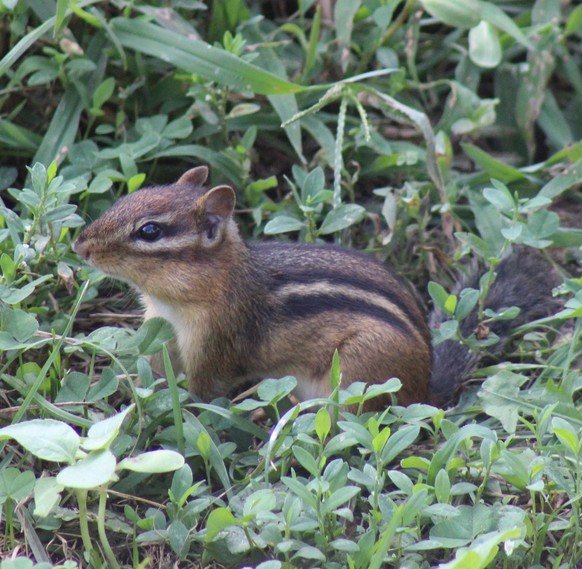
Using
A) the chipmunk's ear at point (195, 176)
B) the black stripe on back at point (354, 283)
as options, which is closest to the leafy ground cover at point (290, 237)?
the black stripe on back at point (354, 283)

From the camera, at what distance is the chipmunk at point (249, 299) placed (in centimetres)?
387

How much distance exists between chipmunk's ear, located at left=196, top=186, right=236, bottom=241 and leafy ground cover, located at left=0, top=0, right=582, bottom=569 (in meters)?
0.33

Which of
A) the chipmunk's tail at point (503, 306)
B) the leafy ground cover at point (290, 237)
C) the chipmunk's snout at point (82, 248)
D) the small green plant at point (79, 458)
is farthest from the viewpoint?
the chipmunk's tail at point (503, 306)

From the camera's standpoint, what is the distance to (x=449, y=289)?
15.3 ft

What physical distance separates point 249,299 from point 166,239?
401 millimetres

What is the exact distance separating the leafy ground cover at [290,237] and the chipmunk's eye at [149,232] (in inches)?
9.1

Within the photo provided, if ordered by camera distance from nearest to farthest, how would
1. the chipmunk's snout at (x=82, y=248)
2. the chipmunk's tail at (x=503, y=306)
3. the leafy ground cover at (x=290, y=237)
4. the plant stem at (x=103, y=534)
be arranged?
the plant stem at (x=103, y=534) → the leafy ground cover at (x=290, y=237) → the chipmunk's snout at (x=82, y=248) → the chipmunk's tail at (x=503, y=306)

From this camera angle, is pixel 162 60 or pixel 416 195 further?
pixel 162 60

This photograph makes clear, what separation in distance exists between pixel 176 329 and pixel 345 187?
125cm

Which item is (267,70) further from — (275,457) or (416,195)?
(275,457)

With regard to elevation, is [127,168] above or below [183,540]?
above

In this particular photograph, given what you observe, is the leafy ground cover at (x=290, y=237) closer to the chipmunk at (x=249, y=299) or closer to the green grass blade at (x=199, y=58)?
the green grass blade at (x=199, y=58)

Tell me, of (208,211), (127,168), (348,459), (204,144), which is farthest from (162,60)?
(348,459)

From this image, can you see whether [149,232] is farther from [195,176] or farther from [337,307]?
[337,307]
